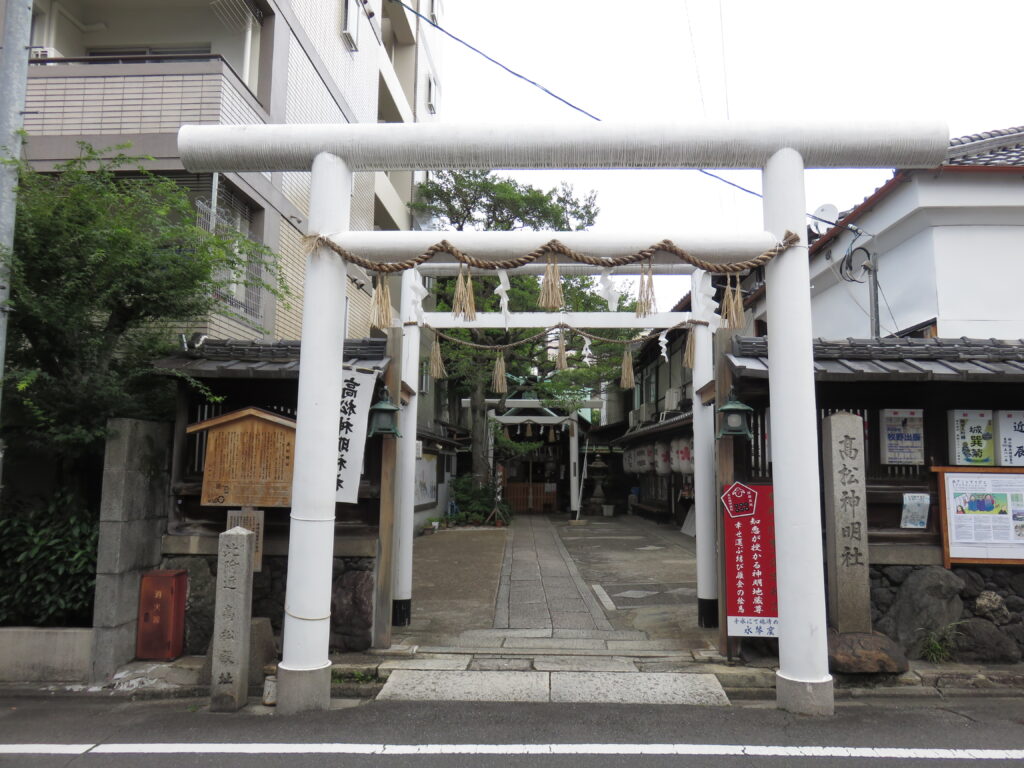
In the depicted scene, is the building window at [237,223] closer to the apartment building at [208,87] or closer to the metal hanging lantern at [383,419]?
the apartment building at [208,87]

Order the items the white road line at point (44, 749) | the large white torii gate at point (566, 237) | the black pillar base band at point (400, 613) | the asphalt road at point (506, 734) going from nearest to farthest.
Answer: the asphalt road at point (506, 734), the white road line at point (44, 749), the large white torii gate at point (566, 237), the black pillar base band at point (400, 613)

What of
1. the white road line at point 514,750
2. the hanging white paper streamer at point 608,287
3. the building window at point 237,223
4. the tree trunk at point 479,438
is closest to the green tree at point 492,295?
the tree trunk at point 479,438

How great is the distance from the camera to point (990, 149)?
12648 millimetres

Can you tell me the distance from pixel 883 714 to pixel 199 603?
6661 mm

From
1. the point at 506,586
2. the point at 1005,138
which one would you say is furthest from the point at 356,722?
the point at 1005,138

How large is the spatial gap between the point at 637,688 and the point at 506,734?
5.00 feet

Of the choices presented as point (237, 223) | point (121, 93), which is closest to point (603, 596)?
point (237, 223)

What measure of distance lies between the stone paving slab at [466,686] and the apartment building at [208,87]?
5564 mm

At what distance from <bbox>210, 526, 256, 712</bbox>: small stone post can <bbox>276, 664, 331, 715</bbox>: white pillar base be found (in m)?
0.39

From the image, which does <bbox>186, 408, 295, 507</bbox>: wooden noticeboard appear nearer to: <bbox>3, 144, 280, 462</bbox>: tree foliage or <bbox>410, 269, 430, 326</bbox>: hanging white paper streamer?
<bbox>3, 144, 280, 462</bbox>: tree foliage

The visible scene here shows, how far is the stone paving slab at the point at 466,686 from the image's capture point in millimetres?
6289

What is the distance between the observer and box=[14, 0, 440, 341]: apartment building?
35.4ft

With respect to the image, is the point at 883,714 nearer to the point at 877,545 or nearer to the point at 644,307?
the point at 877,545

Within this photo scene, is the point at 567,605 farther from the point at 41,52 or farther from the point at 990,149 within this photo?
the point at 41,52
